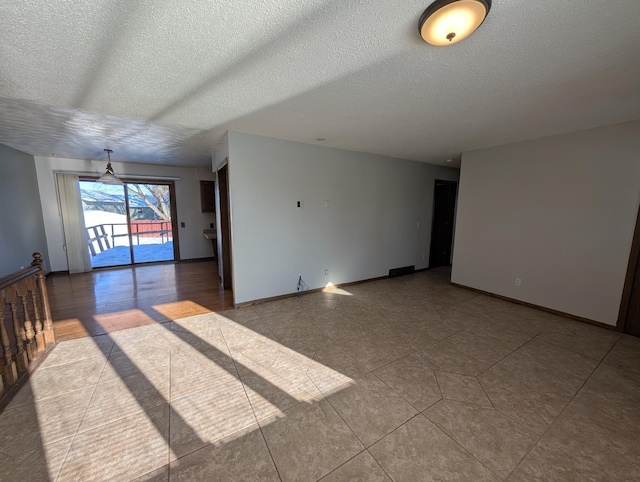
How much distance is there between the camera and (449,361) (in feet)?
7.48

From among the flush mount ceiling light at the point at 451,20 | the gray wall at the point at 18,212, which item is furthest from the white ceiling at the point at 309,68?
the gray wall at the point at 18,212

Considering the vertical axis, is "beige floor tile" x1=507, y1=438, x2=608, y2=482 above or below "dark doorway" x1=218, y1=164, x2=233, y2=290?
below

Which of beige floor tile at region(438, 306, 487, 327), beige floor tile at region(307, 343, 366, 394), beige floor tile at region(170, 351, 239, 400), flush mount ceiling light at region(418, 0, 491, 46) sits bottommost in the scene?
beige floor tile at region(170, 351, 239, 400)

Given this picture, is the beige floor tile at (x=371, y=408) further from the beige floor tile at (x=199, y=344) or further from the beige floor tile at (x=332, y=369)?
the beige floor tile at (x=199, y=344)

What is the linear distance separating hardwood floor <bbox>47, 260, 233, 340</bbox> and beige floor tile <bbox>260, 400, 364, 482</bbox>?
2.20 m

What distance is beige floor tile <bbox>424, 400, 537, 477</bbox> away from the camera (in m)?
1.40

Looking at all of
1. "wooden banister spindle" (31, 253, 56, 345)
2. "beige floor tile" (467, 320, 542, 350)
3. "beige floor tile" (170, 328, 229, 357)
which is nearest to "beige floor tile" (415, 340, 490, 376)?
"beige floor tile" (467, 320, 542, 350)

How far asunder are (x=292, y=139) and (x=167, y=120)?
156cm

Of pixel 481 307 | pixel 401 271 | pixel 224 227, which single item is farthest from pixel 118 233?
pixel 481 307

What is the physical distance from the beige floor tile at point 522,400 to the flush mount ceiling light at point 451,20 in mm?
2460

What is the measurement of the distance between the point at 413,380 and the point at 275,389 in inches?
45.4

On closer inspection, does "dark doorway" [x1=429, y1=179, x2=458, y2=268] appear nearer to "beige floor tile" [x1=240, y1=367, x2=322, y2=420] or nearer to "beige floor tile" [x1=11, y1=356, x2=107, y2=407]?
"beige floor tile" [x1=240, y1=367, x2=322, y2=420]

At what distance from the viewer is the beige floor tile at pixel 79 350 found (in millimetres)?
2279

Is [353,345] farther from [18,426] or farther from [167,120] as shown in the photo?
[167,120]
